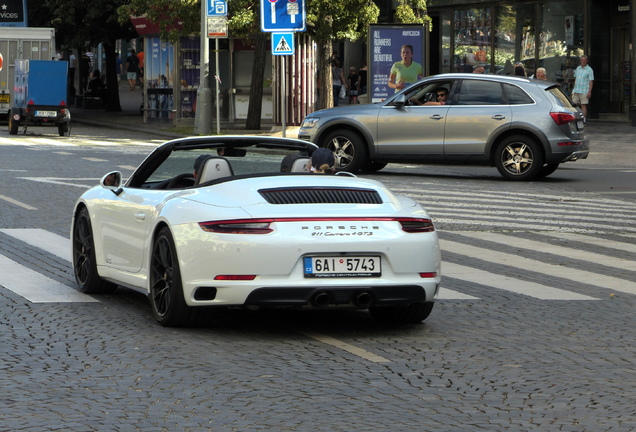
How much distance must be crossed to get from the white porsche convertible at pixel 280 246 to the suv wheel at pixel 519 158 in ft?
42.1

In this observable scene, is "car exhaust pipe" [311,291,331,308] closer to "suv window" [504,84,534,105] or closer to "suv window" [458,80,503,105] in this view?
"suv window" [504,84,534,105]

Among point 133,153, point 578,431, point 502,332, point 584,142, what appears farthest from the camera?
point 133,153

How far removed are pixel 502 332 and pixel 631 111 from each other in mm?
27495

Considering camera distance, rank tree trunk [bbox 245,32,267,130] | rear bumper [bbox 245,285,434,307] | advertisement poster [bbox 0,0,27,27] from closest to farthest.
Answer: rear bumper [bbox 245,285,434,307] → tree trunk [bbox 245,32,267,130] → advertisement poster [bbox 0,0,27,27]

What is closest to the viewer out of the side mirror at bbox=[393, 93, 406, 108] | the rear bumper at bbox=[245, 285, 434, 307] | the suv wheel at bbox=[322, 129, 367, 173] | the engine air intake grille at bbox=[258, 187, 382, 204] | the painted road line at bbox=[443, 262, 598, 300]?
the rear bumper at bbox=[245, 285, 434, 307]

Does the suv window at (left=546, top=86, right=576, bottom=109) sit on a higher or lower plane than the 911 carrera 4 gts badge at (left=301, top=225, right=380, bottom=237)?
higher

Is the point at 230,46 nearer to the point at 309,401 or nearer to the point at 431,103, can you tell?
the point at 431,103

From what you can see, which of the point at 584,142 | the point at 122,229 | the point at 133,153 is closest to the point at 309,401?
the point at 122,229

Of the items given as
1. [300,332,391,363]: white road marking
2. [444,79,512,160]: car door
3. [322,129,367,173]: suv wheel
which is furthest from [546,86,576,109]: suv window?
[300,332,391,363]: white road marking

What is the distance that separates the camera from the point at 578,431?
227 inches

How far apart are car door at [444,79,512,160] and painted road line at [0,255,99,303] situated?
11.4m

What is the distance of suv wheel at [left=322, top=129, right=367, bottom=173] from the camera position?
2208 centimetres

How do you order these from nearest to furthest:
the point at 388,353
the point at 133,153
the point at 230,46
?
the point at 388,353 < the point at 133,153 < the point at 230,46

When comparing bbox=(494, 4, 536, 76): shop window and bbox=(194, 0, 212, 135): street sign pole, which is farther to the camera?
bbox=(494, 4, 536, 76): shop window
